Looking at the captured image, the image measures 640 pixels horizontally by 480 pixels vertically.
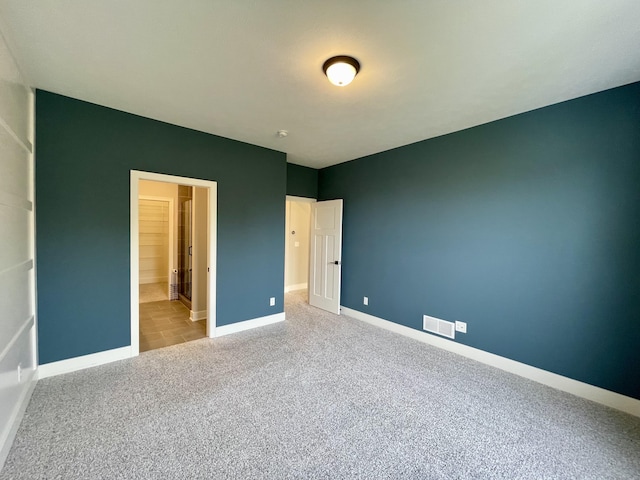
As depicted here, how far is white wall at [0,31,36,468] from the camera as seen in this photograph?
1.71 m

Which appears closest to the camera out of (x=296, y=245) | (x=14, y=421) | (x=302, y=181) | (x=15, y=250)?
(x=14, y=421)

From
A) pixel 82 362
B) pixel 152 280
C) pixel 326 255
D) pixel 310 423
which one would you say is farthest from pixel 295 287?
pixel 310 423

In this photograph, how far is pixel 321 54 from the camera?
6.22 ft

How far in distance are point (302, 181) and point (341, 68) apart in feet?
10.4

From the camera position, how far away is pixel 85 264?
2.71 meters

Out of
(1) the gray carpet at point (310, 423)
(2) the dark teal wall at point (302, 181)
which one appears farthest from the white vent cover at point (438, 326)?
(2) the dark teal wall at point (302, 181)

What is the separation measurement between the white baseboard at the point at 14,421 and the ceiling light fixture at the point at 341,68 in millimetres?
3205

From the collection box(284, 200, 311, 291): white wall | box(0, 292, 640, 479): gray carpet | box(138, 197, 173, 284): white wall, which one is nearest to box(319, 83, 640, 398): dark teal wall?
box(0, 292, 640, 479): gray carpet

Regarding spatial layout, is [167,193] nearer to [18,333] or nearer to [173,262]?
[173,262]

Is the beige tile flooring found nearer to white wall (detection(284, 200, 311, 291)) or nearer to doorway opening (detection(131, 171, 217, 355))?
doorway opening (detection(131, 171, 217, 355))

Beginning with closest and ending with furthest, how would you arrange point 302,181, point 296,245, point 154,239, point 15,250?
point 15,250 < point 302,181 < point 296,245 < point 154,239

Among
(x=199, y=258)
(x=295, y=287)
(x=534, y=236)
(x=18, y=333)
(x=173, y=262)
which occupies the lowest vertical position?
(x=295, y=287)

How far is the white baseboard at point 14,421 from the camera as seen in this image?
1627 mm

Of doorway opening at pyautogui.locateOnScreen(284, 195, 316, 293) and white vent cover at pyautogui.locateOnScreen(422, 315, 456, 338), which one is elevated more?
doorway opening at pyautogui.locateOnScreen(284, 195, 316, 293)
